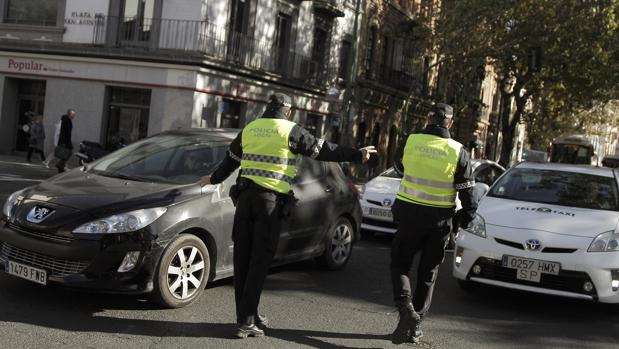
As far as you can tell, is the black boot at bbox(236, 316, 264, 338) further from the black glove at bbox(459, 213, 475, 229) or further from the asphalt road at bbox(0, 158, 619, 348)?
the black glove at bbox(459, 213, 475, 229)

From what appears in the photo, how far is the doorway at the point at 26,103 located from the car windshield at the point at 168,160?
1868 cm

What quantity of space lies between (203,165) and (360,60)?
24924mm

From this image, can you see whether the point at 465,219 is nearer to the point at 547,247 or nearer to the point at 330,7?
the point at 547,247

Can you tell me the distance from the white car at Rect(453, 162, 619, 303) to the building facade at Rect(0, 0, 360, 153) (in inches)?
604

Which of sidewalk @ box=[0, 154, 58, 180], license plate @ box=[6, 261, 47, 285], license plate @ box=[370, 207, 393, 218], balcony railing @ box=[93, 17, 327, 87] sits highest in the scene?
balcony railing @ box=[93, 17, 327, 87]

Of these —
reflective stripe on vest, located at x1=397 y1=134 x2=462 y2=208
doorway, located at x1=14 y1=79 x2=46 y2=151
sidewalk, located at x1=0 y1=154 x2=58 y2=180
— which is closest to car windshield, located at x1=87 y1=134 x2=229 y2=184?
reflective stripe on vest, located at x1=397 y1=134 x2=462 y2=208

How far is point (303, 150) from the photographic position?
4.96 metres

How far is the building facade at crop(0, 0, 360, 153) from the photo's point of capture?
2130cm

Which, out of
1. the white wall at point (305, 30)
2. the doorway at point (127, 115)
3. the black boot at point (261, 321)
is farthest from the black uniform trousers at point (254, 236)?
the white wall at point (305, 30)

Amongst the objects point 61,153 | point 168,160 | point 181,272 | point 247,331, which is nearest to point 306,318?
point 247,331

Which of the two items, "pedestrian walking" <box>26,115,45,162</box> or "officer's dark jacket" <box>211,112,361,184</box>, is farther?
"pedestrian walking" <box>26,115,45,162</box>

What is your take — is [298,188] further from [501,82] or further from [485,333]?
[501,82]

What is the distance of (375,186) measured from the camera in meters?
11.0

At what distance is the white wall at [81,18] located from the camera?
876 inches
